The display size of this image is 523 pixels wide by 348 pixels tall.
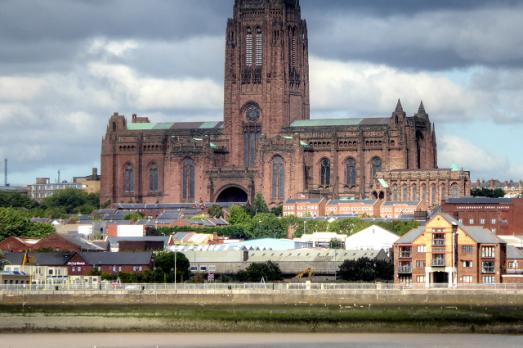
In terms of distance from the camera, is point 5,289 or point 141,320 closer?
point 141,320

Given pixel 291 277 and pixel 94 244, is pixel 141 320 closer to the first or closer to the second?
pixel 291 277

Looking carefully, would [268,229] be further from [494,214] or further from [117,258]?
[117,258]

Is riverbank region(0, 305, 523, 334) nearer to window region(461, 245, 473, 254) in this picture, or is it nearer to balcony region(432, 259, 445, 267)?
window region(461, 245, 473, 254)

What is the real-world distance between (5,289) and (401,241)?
29540mm

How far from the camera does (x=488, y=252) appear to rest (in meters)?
122

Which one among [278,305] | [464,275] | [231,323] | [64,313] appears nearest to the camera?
[231,323]

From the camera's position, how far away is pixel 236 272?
14212cm

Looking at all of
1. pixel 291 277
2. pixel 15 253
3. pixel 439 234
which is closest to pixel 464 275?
pixel 439 234

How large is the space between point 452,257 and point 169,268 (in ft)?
78.1

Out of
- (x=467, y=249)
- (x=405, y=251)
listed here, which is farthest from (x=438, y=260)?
(x=405, y=251)

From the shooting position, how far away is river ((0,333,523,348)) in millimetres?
85688

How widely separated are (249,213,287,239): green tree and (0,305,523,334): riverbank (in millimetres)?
91902

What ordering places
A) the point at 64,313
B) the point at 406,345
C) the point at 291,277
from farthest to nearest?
the point at 291,277
the point at 64,313
the point at 406,345

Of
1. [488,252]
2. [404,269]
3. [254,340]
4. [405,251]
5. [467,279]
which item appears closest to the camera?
[254,340]
